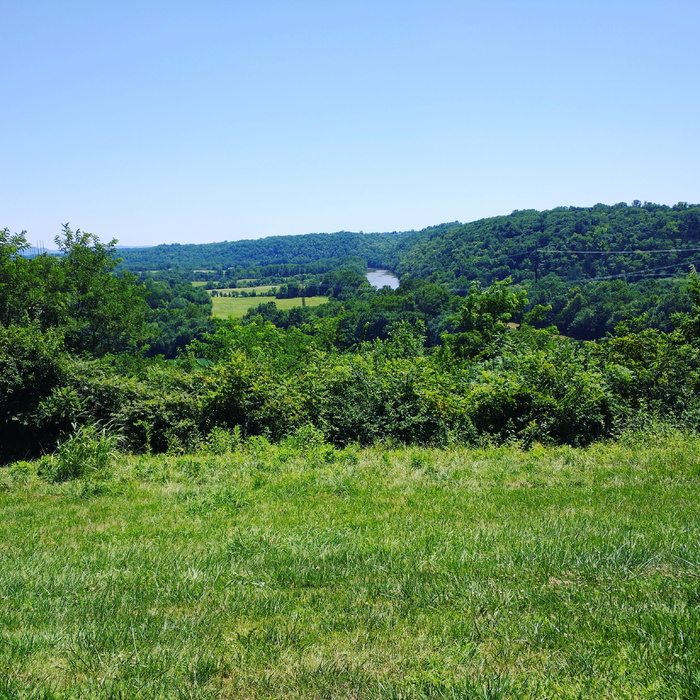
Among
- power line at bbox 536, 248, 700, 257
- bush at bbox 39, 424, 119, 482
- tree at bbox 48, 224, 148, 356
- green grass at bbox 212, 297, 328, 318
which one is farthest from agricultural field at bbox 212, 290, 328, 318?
bush at bbox 39, 424, 119, 482

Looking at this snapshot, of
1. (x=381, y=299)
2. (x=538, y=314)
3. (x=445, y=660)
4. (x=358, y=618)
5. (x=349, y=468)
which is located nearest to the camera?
(x=445, y=660)

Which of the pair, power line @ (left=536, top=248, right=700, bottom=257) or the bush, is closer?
the bush

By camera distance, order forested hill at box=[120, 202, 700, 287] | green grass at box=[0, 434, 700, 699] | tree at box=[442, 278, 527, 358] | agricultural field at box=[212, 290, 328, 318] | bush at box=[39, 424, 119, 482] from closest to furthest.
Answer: green grass at box=[0, 434, 700, 699] → bush at box=[39, 424, 119, 482] → tree at box=[442, 278, 527, 358] → forested hill at box=[120, 202, 700, 287] → agricultural field at box=[212, 290, 328, 318]

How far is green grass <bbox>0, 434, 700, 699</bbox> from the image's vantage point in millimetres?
3174

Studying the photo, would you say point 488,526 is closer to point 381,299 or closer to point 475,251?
point 381,299

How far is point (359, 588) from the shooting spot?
4547mm

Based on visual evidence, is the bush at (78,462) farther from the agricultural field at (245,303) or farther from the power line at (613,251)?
the agricultural field at (245,303)

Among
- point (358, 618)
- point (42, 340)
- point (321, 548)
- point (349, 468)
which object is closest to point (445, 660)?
point (358, 618)

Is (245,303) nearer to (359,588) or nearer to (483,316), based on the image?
(483,316)

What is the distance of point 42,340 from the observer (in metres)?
13.7

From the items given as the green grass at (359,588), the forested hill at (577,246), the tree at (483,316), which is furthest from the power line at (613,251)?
the green grass at (359,588)

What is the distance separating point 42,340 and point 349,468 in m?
9.06

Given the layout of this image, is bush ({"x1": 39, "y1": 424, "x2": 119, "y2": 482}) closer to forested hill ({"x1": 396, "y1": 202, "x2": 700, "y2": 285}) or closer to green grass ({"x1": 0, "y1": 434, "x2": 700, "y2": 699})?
green grass ({"x1": 0, "y1": 434, "x2": 700, "y2": 699})

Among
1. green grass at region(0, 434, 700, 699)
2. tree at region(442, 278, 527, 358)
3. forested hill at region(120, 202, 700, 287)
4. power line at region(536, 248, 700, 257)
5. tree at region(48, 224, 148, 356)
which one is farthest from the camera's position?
forested hill at region(120, 202, 700, 287)
